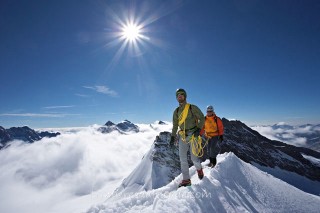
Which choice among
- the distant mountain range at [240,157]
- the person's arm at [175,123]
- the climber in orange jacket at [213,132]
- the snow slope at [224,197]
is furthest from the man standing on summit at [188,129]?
the distant mountain range at [240,157]

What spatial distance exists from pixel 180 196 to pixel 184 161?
2.38 m

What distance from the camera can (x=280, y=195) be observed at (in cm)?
945

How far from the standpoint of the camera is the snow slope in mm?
6426

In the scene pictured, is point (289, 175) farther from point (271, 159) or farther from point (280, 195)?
point (280, 195)

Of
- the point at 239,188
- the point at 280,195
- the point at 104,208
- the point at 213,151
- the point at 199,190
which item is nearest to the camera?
the point at 104,208

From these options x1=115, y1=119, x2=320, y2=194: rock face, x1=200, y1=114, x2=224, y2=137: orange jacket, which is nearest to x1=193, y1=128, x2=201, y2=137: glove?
x1=200, y1=114, x2=224, y2=137: orange jacket

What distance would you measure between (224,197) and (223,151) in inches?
5713

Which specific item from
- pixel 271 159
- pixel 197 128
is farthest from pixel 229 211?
pixel 271 159

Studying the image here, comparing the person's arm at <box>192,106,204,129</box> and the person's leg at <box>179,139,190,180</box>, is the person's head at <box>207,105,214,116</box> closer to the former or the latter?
the person's arm at <box>192,106,204,129</box>

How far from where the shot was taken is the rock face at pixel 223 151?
6014 inches

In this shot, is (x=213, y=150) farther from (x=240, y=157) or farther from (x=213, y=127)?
(x=240, y=157)

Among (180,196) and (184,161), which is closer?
(180,196)

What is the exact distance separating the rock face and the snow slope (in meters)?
142

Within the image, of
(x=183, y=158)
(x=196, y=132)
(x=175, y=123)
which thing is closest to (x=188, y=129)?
(x=196, y=132)
